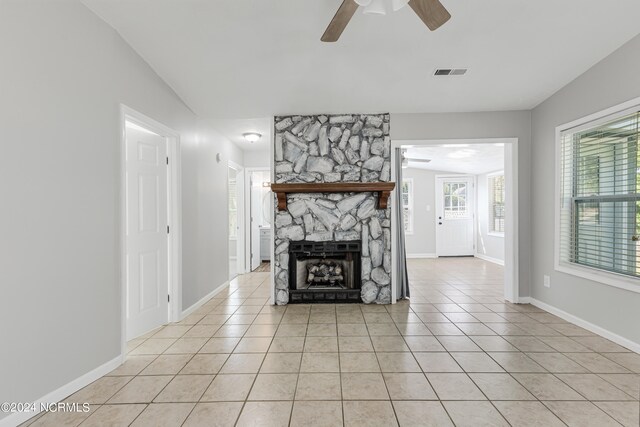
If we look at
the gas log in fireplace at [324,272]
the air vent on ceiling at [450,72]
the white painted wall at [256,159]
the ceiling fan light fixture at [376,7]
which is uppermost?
the air vent on ceiling at [450,72]

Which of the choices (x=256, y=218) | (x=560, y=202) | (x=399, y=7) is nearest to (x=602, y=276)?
(x=560, y=202)

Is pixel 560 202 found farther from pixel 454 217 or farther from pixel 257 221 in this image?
pixel 257 221

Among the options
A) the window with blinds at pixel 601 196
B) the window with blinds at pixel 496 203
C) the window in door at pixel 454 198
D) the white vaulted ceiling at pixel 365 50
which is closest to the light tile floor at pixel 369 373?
the window with blinds at pixel 601 196

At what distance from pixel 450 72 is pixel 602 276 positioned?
97.8 inches

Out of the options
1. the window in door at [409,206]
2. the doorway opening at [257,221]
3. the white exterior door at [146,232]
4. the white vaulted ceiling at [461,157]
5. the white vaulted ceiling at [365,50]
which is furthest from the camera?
the window in door at [409,206]

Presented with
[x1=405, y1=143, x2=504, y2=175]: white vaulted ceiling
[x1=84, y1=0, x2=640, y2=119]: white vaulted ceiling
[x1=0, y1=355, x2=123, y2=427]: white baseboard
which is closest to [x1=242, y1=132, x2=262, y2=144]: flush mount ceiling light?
[x1=84, y1=0, x2=640, y2=119]: white vaulted ceiling

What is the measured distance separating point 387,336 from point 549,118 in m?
3.15

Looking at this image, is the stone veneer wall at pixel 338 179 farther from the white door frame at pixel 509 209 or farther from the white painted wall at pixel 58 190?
the white painted wall at pixel 58 190

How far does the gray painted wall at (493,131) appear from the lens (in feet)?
12.8

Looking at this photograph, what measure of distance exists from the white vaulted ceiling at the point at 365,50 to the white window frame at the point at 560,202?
500 mm

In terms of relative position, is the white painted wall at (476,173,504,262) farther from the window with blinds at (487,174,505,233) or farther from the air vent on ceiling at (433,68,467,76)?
the air vent on ceiling at (433,68,467,76)

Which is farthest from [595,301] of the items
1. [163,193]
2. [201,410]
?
[163,193]

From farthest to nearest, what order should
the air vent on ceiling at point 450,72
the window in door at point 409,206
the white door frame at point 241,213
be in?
the window in door at point 409,206 < the white door frame at point 241,213 < the air vent on ceiling at point 450,72

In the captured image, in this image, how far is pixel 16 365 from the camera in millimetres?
1736
